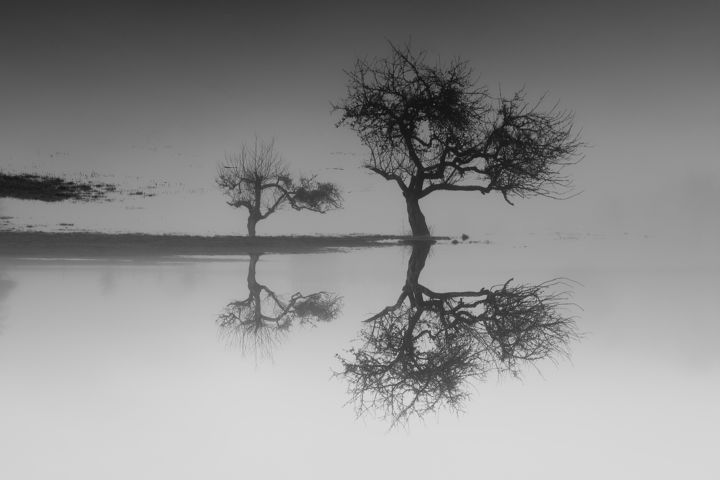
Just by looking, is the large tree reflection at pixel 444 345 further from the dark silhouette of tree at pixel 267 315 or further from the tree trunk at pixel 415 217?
the tree trunk at pixel 415 217

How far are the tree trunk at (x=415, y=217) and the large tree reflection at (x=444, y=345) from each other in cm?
1534

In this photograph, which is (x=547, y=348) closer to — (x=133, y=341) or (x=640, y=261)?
(x=133, y=341)

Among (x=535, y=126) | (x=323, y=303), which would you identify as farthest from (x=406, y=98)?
(x=323, y=303)

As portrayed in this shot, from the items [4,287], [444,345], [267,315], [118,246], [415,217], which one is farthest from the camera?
[415,217]

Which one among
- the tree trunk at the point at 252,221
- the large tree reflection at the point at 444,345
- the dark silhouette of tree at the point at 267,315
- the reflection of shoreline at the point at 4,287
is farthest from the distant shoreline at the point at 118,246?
the tree trunk at the point at 252,221

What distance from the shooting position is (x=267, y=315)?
18.5 ft

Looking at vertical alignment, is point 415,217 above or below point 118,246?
above

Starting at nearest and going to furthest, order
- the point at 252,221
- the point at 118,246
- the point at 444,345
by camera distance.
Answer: the point at 444,345 → the point at 118,246 → the point at 252,221

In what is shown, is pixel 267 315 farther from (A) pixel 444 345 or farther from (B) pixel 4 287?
(B) pixel 4 287

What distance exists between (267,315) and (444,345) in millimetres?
1894

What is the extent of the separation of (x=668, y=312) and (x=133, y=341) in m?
4.42

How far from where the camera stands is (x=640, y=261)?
11.5 m

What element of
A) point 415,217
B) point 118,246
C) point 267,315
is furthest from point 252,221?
point 267,315

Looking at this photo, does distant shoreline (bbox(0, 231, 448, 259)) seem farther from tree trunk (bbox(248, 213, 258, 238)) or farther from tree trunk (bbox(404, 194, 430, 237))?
tree trunk (bbox(248, 213, 258, 238))
